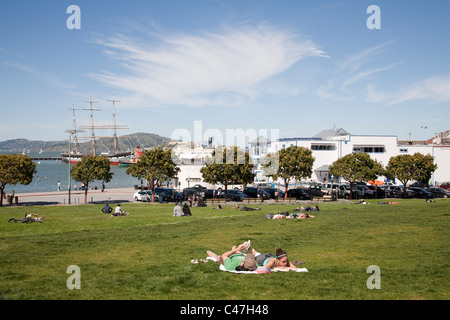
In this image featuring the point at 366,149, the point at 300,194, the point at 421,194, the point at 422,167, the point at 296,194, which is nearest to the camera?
the point at 300,194

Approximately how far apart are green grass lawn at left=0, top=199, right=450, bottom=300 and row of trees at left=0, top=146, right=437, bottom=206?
67.9ft

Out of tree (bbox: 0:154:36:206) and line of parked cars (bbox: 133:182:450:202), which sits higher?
tree (bbox: 0:154:36:206)

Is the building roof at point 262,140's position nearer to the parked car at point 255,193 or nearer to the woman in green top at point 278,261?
the parked car at point 255,193

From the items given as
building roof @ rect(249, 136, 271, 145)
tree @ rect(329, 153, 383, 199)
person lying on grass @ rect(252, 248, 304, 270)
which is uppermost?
building roof @ rect(249, 136, 271, 145)

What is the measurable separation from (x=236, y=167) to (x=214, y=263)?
32.1 metres

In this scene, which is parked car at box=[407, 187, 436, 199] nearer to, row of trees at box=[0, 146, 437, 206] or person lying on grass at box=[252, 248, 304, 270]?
row of trees at box=[0, 146, 437, 206]

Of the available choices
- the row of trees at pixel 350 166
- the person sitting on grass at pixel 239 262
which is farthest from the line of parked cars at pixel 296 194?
the person sitting on grass at pixel 239 262

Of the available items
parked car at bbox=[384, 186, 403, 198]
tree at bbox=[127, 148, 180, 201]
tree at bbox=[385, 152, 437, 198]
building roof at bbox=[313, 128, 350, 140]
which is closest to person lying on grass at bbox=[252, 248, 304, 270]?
tree at bbox=[127, 148, 180, 201]

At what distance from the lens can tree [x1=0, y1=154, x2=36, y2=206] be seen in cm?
3731

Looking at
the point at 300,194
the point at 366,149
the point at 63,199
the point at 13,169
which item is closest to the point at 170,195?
the point at 63,199

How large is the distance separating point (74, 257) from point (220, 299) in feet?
21.8

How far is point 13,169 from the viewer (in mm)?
37688

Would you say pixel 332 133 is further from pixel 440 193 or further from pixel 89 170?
pixel 89 170
